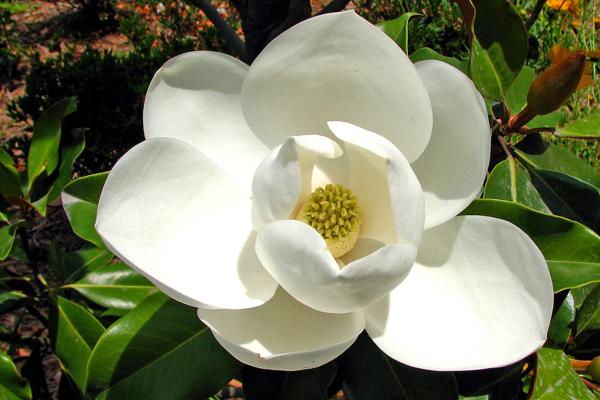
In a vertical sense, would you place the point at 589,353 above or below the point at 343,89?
below

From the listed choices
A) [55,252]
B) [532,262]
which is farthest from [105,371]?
[55,252]

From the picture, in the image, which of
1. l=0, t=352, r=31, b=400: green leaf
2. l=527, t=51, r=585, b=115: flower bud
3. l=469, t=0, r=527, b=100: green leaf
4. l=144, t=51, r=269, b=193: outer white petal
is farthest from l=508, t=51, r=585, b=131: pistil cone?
l=0, t=352, r=31, b=400: green leaf

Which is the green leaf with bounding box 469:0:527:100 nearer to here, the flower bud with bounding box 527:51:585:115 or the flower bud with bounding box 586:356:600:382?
the flower bud with bounding box 527:51:585:115

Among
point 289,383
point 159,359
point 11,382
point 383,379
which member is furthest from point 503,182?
point 11,382

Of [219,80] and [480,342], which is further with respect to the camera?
Result: [219,80]

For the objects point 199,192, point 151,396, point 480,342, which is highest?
point 199,192

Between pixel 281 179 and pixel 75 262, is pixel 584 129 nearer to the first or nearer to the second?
pixel 281 179

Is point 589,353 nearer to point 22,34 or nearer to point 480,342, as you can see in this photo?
point 480,342
